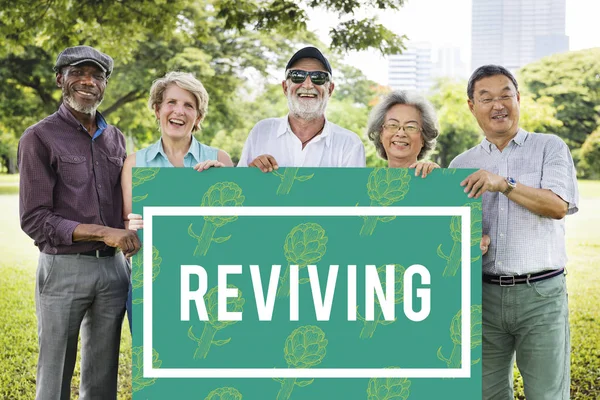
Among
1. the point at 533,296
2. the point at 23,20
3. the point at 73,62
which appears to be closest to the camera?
the point at 533,296

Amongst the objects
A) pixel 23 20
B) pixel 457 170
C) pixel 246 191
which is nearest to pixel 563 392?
pixel 457 170

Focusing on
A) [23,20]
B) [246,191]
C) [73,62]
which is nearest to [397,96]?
[246,191]

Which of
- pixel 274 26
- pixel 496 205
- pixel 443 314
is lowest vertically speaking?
pixel 443 314

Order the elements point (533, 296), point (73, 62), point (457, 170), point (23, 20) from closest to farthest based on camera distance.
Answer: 1. point (457, 170)
2. point (533, 296)
3. point (73, 62)
4. point (23, 20)

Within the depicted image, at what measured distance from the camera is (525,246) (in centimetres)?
304

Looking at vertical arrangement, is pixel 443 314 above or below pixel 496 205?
below

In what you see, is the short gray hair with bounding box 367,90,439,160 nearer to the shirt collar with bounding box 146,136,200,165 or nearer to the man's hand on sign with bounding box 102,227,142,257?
the shirt collar with bounding box 146,136,200,165

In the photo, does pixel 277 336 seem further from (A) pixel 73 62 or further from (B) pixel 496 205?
(A) pixel 73 62

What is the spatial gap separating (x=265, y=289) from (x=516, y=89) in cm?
147

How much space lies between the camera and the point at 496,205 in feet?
10.1

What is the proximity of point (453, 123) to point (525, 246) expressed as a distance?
17.2 meters

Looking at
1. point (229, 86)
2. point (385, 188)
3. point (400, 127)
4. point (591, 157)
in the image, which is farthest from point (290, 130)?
point (591, 157)

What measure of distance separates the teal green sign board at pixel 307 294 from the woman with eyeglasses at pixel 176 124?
1.55 feet

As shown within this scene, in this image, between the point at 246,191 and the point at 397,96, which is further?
the point at 397,96
